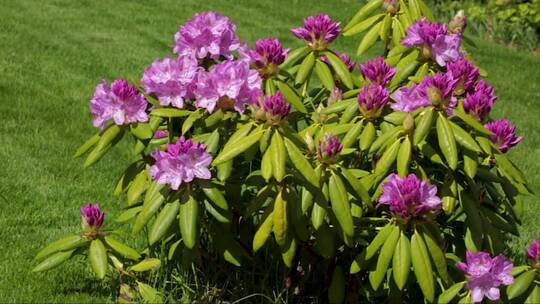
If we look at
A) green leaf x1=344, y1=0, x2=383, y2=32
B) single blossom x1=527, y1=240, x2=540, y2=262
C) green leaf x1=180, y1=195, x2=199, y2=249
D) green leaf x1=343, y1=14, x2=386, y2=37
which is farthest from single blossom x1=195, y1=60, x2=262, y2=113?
single blossom x1=527, y1=240, x2=540, y2=262

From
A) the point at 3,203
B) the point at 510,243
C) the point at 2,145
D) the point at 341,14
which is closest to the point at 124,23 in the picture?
the point at 341,14

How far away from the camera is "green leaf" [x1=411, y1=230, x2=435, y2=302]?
8.65ft

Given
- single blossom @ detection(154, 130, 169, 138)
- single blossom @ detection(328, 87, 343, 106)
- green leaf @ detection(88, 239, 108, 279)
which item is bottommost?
green leaf @ detection(88, 239, 108, 279)

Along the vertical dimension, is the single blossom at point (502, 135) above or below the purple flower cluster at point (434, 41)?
below

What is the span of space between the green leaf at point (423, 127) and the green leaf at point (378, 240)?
300mm

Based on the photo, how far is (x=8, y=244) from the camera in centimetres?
376

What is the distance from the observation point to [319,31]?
324 centimetres

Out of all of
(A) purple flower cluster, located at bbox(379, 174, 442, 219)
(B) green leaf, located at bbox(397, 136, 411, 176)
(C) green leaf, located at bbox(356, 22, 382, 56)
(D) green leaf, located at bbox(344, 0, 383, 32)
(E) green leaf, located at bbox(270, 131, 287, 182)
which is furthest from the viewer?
(D) green leaf, located at bbox(344, 0, 383, 32)

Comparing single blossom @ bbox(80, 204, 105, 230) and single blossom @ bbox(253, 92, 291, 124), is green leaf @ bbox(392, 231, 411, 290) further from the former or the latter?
single blossom @ bbox(80, 204, 105, 230)

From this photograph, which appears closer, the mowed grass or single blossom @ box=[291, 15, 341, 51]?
single blossom @ box=[291, 15, 341, 51]

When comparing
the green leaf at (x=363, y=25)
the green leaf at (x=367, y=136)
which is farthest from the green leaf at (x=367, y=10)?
the green leaf at (x=367, y=136)

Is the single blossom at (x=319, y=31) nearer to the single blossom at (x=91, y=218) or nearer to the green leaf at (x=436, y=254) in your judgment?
the green leaf at (x=436, y=254)

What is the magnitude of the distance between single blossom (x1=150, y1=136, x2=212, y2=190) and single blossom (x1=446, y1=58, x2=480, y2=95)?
3.06 ft

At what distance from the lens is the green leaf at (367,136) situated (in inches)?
113
